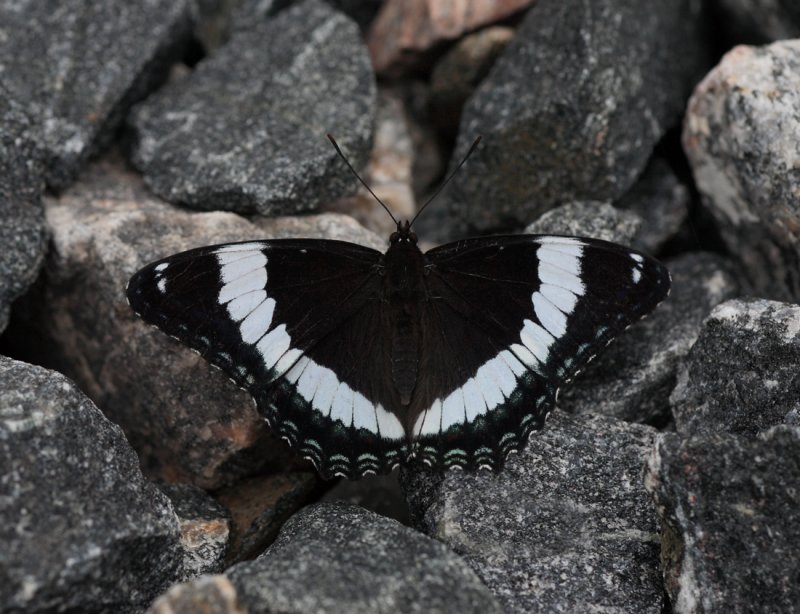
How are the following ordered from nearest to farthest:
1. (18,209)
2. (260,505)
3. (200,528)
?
(200,528) < (260,505) < (18,209)

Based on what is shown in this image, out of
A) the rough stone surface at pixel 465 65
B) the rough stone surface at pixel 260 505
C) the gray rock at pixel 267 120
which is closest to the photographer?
the rough stone surface at pixel 260 505

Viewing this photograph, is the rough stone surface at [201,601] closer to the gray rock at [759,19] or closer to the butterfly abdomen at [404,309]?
the butterfly abdomen at [404,309]

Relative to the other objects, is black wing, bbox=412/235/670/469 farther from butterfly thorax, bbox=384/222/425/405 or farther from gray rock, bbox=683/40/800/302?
gray rock, bbox=683/40/800/302

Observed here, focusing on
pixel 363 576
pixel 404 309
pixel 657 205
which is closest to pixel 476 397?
pixel 404 309

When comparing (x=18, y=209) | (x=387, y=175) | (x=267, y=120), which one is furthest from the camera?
(x=387, y=175)

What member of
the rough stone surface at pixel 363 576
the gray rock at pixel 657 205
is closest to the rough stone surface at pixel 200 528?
the rough stone surface at pixel 363 576

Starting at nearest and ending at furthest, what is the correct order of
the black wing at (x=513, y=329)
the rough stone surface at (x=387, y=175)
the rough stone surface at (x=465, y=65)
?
the black wing at (x=513, y=329)
the rough stone surface at (x=387, y=175)
the rough stone surface at (x=465, y=65)

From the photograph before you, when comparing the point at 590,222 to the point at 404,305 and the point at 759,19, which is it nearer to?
the point at 404,305
